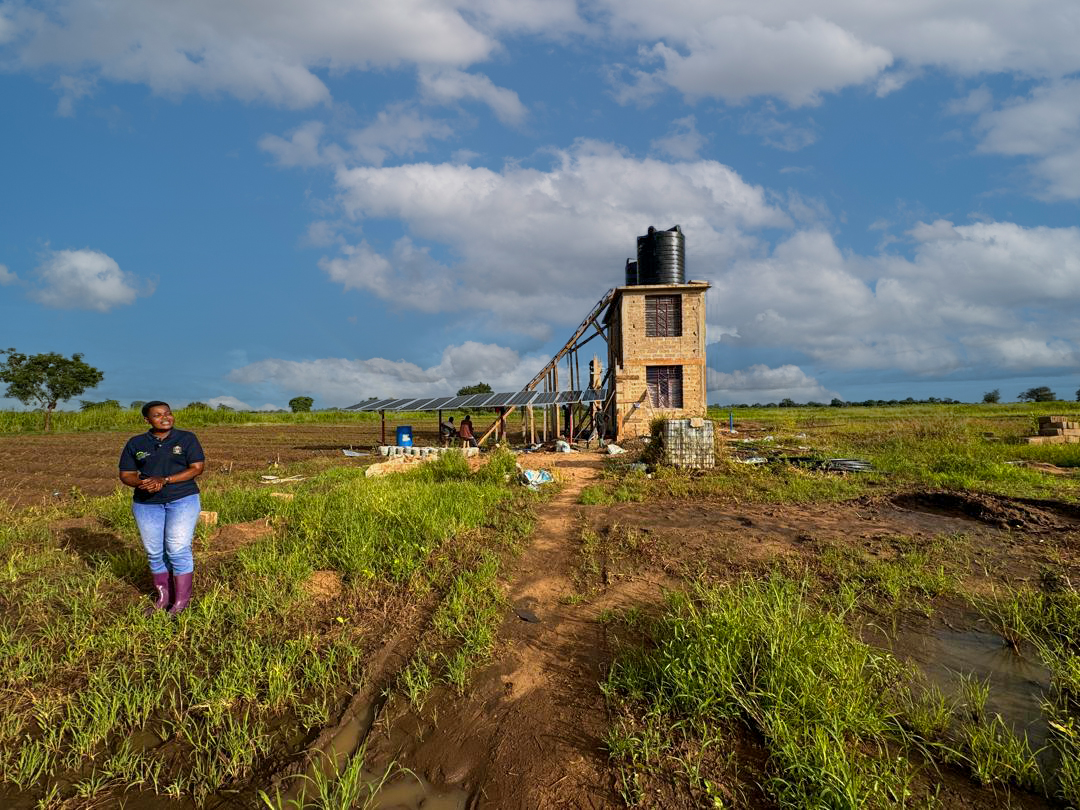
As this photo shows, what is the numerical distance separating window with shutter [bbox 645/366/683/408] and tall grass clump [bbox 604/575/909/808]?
57.8ft

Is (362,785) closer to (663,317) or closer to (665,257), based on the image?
(663,317)

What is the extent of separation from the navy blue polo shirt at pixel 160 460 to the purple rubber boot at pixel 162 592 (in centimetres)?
74

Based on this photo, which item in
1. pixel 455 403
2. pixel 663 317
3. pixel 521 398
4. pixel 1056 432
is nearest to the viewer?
pixel 1056 432

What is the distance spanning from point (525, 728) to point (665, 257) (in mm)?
21382

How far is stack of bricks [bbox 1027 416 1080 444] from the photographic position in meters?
16.9

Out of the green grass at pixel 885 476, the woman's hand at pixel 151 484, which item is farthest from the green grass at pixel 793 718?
the green grass at pixel 885 476

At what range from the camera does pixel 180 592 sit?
15.8 feet

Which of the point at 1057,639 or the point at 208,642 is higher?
the point at 208,642

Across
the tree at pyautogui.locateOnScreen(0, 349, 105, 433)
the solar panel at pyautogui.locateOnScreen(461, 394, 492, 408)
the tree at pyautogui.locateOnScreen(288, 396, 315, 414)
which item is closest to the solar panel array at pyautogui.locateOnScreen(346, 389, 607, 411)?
the solar panel at pyautogui.locateOnScreen(461, 394, 492, 408)

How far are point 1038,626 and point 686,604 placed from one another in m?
2.94

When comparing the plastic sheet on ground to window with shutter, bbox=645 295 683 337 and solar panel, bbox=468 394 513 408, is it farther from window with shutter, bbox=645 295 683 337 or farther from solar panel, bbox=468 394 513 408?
window with shutter, bbox=645 295 683 337

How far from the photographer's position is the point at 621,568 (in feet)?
19.3

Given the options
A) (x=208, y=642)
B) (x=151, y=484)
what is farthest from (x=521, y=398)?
(x=208, y=642)

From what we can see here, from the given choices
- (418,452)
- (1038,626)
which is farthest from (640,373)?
(1038,626)
